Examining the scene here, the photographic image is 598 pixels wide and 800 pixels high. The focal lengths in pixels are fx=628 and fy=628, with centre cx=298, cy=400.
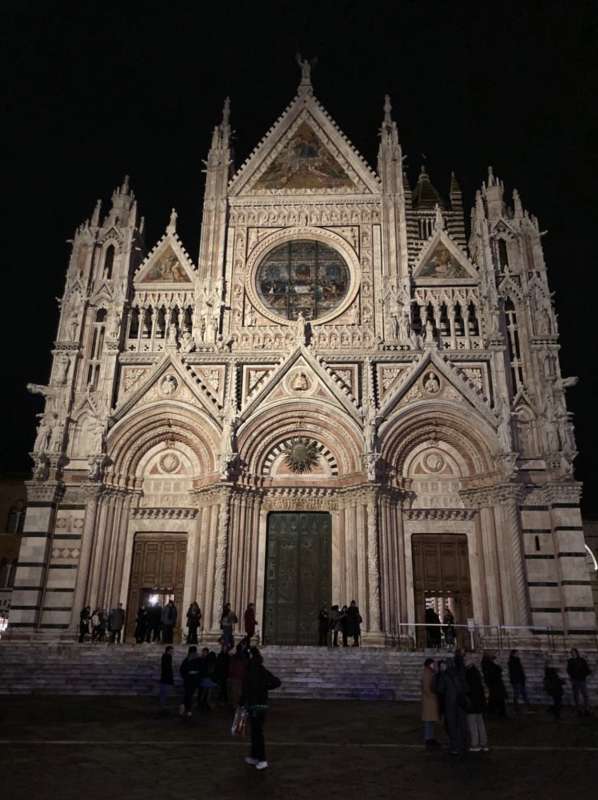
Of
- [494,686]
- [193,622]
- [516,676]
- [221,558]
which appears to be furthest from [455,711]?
[221,558]

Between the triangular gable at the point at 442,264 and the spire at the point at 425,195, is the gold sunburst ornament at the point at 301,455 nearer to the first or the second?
the triangular gable at the point at 442,264

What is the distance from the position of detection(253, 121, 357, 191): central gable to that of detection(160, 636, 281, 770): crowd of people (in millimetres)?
18603

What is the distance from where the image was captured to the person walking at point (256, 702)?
686 cm

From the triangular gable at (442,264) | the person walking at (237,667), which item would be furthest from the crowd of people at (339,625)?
the triangular gable at (442,264)

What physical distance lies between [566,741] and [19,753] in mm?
7203

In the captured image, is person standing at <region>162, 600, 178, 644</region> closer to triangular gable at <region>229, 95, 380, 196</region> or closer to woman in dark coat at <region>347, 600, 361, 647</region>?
woman in dark coat at <region>347, 600, 361, 647</region>

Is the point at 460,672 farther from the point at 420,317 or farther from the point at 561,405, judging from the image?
the point at 420,317

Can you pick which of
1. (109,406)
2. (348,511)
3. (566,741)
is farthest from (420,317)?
(566,741)

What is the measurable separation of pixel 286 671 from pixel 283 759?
7.37 m

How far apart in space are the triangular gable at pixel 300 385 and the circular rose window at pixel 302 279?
2.70m

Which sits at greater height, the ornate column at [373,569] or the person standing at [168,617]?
the ornate column at [373,569]

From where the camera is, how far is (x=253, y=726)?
689cm

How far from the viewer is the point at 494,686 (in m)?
11.3

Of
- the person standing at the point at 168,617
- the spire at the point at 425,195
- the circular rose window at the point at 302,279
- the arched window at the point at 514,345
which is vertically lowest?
the person standing at the point at 168,617
